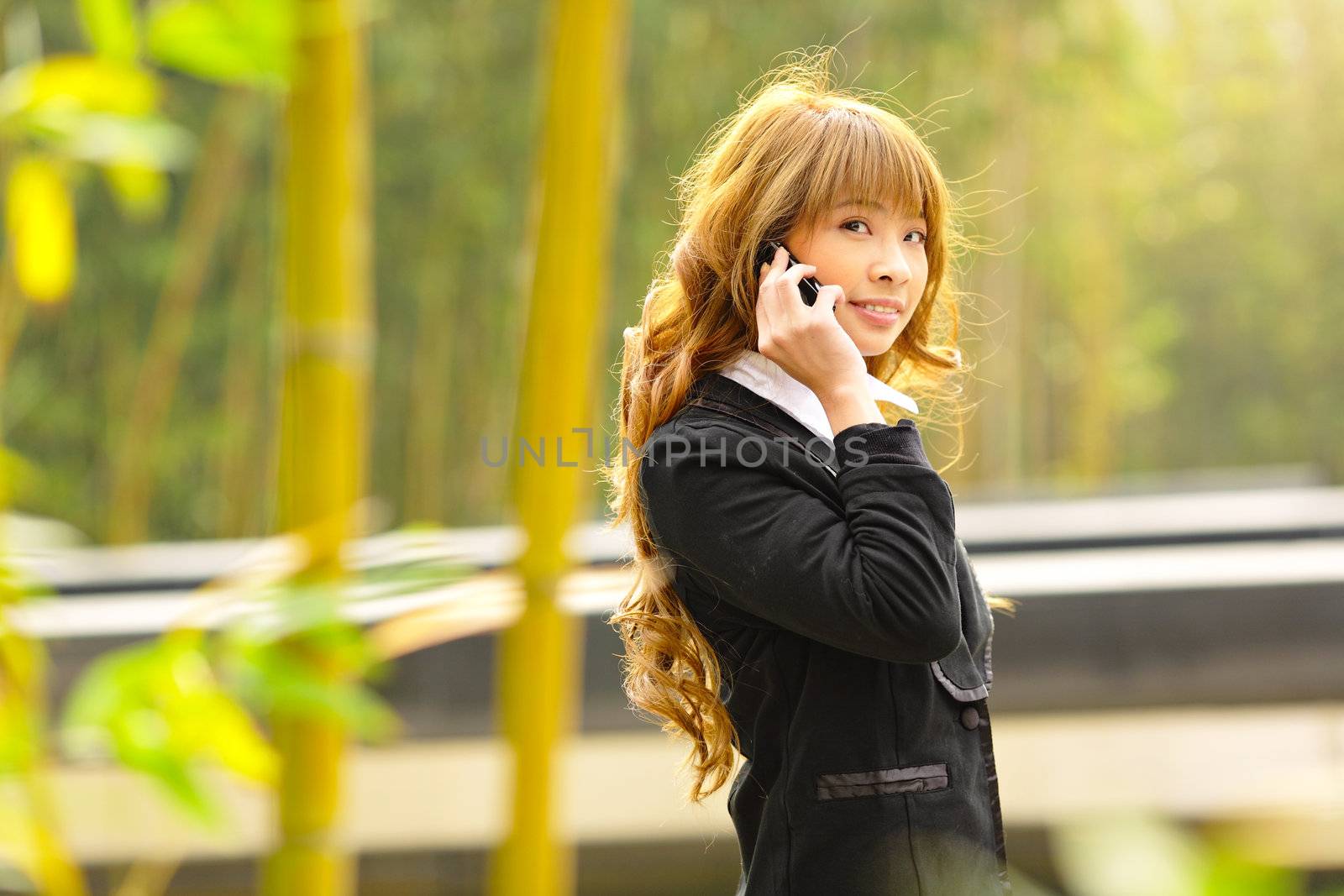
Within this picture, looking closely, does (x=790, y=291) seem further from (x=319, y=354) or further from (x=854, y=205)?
(x=319, y=354)

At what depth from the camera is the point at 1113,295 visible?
29.8 ft

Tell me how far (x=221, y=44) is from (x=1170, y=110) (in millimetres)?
9117

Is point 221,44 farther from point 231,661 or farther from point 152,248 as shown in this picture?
point 152,248

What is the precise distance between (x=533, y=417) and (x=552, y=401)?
1 centimetres

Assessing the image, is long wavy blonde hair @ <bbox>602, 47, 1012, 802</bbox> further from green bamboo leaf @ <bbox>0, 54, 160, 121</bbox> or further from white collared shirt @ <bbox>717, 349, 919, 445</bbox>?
green bamboo leaf @ <bbox>0, 54, 160, 121</bbox>

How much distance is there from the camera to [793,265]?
78cm

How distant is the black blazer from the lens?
0.68 meters

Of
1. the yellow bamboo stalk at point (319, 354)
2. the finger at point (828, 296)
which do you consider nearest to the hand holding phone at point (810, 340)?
the finger at point (828, 296)

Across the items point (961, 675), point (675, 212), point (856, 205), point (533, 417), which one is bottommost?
point (961, 675)

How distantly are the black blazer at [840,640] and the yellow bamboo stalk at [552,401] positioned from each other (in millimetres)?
79

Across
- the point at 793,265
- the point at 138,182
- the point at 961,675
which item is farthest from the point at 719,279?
the point at 138,182

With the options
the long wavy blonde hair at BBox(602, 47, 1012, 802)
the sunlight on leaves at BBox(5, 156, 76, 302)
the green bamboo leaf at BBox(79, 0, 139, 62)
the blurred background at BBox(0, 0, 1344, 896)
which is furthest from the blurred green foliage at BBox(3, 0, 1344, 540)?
the green bamboo leaf at BBox(79, 0, 139, 62)

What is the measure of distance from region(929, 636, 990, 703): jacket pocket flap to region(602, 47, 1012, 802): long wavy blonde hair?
0.46 ft

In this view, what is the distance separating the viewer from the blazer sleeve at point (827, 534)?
67 cm
